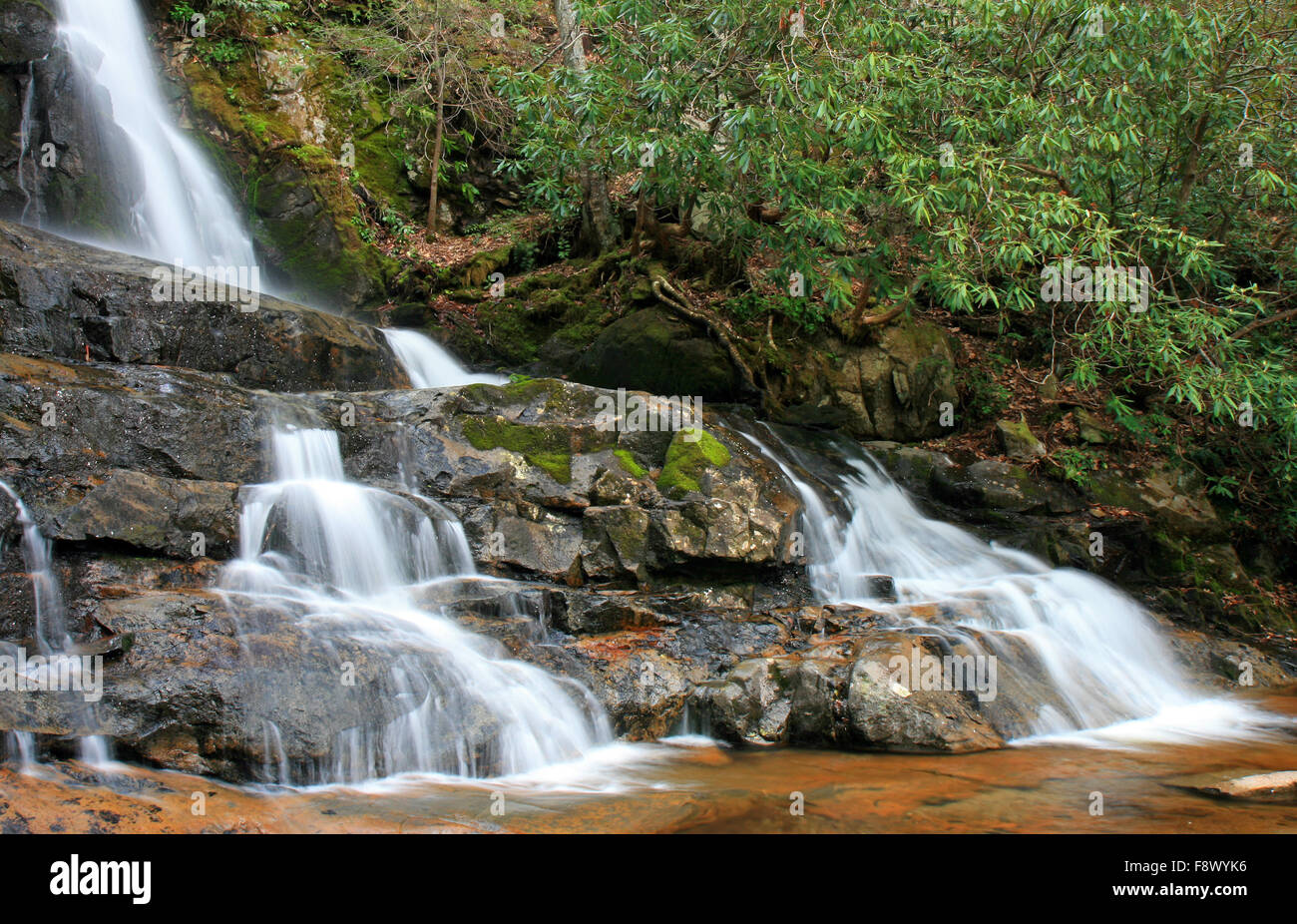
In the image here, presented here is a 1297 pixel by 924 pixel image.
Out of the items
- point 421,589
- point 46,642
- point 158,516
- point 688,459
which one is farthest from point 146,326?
point 688,459

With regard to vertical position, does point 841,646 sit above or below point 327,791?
above

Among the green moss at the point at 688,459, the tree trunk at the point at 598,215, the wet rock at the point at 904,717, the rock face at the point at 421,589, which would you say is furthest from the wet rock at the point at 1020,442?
the tree trunk at the point at 598,215

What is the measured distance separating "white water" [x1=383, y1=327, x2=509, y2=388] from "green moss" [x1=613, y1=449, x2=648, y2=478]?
2368 millimetres

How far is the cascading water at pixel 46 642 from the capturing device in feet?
13.9

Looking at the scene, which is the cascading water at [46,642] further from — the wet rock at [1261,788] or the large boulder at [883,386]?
the large boulder at [883,386]

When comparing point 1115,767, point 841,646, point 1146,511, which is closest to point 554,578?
point 841,646

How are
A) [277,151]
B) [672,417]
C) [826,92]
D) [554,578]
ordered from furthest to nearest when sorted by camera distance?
[277,151] → [672,417] → [826,92] → [554,578]

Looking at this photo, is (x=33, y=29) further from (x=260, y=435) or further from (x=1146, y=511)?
(x=1146, y=511)

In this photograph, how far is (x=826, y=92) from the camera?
26.2 ft

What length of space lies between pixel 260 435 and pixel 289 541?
1.27 m

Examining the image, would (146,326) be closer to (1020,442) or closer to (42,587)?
(42,587)

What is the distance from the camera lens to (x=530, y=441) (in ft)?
26.2

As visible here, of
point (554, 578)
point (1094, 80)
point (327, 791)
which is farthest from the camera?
point (1094, 80)

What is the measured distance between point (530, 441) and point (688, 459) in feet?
4.80
